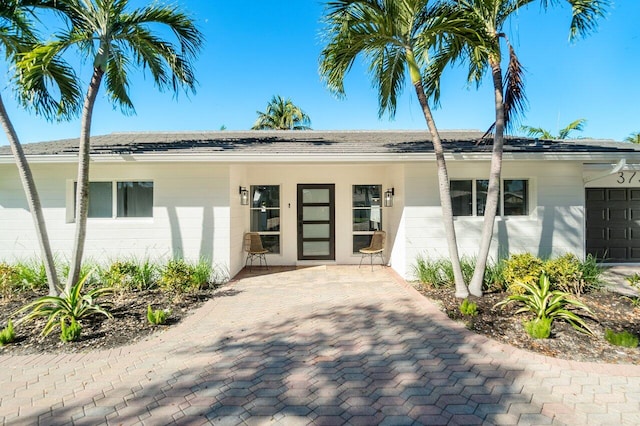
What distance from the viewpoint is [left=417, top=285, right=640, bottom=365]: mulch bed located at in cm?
361

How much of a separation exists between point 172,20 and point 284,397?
620 centimetres

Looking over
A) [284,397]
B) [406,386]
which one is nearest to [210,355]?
[284,397]

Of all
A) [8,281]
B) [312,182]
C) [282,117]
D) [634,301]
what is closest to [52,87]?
[8,281]

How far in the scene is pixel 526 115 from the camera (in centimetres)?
556

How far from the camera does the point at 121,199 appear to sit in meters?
7.25

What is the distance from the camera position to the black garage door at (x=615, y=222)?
8.62 m

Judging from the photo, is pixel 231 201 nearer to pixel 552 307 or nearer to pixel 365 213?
pixel 365 213

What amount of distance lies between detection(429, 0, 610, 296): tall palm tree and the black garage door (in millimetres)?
5278

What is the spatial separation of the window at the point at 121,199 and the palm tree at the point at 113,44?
1.72 metres

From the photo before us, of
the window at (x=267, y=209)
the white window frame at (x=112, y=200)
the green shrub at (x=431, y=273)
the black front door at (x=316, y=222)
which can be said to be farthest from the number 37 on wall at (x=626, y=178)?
the white window frame at (x=112, y=200)

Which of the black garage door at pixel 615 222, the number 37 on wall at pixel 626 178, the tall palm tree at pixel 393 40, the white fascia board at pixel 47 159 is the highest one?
the tall palm tree at pixel 393 40

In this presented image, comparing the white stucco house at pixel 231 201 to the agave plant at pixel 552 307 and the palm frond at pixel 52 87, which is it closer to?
the palm frond at pixel 52 87

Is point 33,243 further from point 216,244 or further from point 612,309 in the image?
point 612,309

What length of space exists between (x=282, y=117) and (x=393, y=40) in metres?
20.8
